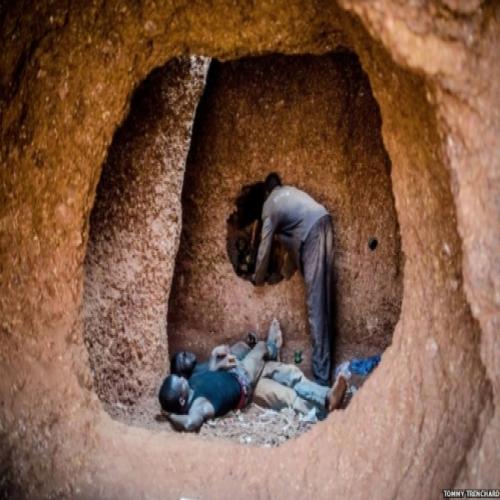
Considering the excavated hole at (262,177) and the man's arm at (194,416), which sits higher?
the excavated hole at (262,177)

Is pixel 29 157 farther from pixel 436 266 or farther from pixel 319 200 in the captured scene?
pixel 319 200

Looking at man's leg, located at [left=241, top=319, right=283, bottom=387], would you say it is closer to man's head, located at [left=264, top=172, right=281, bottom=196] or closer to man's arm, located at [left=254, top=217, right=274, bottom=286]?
man's arm, located at [left=254, top=217, right=274, bottom=286]

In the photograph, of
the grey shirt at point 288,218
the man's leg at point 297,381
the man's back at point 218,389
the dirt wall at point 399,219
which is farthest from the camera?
the grey shirt at point 288,218

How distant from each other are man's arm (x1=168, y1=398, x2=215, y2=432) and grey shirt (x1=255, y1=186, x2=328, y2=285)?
46.4 inches

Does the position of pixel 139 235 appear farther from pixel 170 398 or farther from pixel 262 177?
pixel 262 177

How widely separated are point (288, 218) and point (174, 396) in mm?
1462

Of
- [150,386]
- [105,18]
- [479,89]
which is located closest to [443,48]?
[479,89]

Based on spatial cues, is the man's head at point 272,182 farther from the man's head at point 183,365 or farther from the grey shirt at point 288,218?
the man's head at point 183,365

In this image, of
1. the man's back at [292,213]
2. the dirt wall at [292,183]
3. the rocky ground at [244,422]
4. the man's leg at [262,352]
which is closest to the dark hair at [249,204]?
the dirt wall at [292,183]

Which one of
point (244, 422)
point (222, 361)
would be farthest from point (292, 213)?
point (244, 422)

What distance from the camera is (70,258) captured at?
2.62 m

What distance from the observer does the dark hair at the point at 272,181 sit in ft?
15.0

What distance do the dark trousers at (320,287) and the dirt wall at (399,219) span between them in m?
1.87

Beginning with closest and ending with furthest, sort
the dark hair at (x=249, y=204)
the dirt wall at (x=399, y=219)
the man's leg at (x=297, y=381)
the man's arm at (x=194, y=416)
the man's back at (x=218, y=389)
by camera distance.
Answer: the dirt wall at (x=399, y=219), the man's arm at (x=194, y=416), the man's back at (x=218, y=389), the man's leg at (x=297, y=381), the dark hair at (x=249, y=204)
